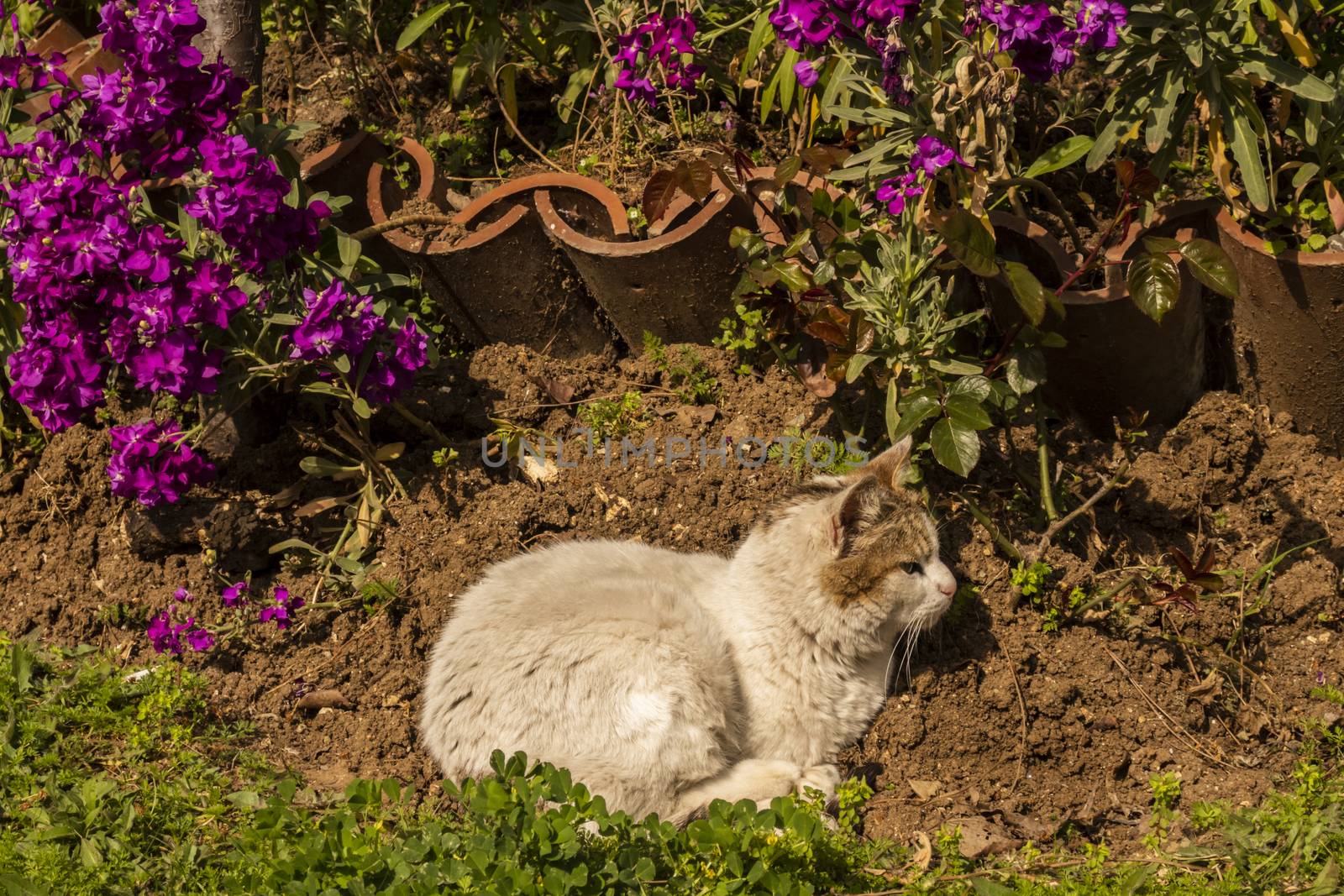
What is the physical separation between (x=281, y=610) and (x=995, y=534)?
2442 millimetres

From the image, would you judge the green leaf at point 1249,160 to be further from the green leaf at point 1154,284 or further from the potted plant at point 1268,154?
the green leaf at point 1154,284

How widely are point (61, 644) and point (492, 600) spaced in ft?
5.65

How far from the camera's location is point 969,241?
3547mm

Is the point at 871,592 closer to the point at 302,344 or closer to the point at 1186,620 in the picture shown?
the point at 1186,620

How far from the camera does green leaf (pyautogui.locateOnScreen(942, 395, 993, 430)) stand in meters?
3.55

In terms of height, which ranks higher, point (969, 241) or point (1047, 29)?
point (1047, 29)

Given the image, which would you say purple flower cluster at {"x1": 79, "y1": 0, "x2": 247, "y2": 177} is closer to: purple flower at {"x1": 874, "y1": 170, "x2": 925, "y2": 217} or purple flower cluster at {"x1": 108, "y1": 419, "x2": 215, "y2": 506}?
purple flower cluster at {"x1": 108, "y1": 419, "x2": 215, "y2": 506}

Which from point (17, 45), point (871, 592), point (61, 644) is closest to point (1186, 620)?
point (871, 592)

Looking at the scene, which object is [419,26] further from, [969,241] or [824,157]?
[969,241]

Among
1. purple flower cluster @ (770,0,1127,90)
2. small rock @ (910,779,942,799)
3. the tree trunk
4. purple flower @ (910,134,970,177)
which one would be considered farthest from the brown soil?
the tree trunk

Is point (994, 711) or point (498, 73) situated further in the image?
point (498, 73)

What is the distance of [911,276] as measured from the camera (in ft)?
12.2

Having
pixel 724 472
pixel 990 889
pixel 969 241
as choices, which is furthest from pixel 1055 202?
pixel 990 889

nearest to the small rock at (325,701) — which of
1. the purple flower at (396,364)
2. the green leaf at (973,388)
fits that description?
the purple flower at (396,364)
